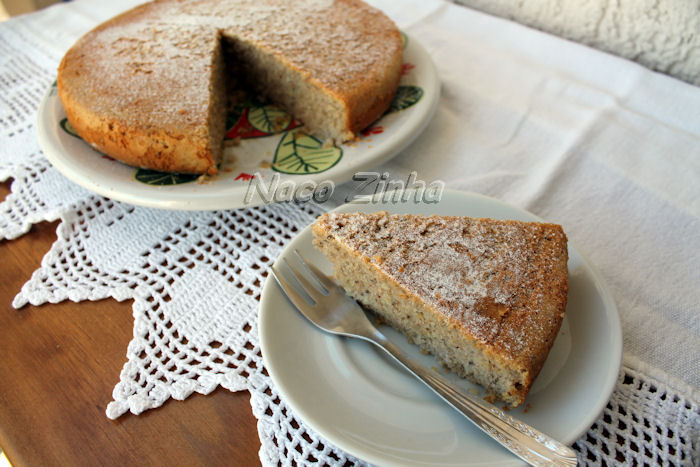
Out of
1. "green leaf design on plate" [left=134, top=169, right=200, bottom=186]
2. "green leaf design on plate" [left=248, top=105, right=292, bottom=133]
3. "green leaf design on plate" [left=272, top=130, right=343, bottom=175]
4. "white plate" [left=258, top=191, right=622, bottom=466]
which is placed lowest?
"green leaf design on plate" [left=134, top=169, right=200, bottom=186]

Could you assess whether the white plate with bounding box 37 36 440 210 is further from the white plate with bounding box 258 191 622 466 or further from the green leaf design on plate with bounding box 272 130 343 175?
the white plate with bounding box 258 191 622 466

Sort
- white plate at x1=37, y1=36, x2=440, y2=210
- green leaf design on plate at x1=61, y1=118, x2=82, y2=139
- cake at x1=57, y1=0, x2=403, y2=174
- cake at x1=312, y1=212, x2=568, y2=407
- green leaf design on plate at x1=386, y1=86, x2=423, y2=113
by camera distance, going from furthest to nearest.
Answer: green leaf design on plate at x1=386, y1=86, x2=423, y2=113 → green leaf design on plate at x1=61, y1=118, x2=82, y2=139 → cake at x1=57, y1=0, x2=403, y2=174 → white plate at x1=37, y1=36, x2=440, y2=210 → cake at x1=312, y1=212, x2=568, y2=407

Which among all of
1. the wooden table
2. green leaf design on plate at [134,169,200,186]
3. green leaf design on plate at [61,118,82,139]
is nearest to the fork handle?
the wooden table

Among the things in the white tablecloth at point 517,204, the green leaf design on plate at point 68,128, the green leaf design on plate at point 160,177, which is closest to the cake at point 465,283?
the white tablecloth at point 517,204

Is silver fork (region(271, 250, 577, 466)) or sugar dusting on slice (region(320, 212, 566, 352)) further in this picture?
sugar dusting on slice (region(320, 212, 566, 352))

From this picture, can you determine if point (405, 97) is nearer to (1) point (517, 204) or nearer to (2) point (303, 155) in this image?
(2) point (303, 155)

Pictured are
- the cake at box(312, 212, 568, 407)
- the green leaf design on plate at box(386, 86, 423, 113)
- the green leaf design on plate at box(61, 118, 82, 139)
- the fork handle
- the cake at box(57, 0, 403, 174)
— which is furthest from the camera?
the green leaf design on plate at box(386, 86, 423, 113)

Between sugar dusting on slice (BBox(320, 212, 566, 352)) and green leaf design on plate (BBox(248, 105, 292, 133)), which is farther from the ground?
sugar dusting on slice (BBox(320, 212, 566, 352))
